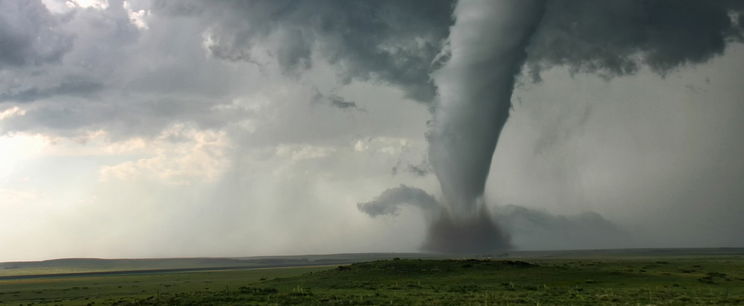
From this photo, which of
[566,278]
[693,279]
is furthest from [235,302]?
[693,279]

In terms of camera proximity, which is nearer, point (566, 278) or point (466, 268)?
point (566, 278)

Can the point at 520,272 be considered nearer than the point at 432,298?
No

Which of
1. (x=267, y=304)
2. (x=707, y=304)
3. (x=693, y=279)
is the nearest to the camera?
(x=707, y=304)

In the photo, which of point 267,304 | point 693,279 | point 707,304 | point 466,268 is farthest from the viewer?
point 466,268

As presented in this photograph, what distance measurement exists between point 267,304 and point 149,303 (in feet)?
47.3

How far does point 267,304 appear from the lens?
5628 centimetres

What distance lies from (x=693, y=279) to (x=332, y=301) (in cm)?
5841

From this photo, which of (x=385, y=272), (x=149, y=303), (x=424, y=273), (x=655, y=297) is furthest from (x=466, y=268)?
(x=149, y=303)

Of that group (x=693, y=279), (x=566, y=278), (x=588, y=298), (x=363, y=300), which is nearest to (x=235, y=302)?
(x=363, y=300)

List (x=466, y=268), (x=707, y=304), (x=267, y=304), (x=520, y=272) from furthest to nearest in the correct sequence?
(x=466, y=268)
(x=520, y=272)
(x=267, y=304)
(x=707, y=304)

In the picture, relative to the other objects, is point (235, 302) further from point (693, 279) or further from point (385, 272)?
point (693, 279)

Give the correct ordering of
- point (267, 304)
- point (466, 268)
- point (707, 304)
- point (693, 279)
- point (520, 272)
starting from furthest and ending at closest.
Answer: point (466, 268)
point (520, 272)
point (693, 279)
point (267, 304)
point (707, 304)

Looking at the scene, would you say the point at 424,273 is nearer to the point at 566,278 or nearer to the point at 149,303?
the point at 566,278

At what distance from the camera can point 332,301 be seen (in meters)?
58.5
